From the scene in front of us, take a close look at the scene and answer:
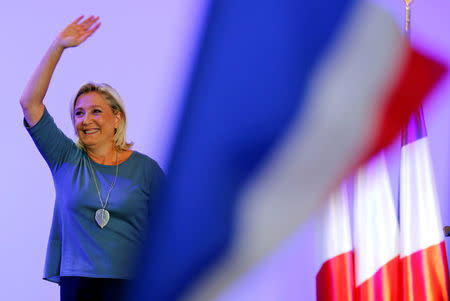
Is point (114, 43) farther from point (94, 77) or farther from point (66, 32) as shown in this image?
point (66, 32)

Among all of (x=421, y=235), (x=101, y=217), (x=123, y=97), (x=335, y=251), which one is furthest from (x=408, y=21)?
(x=101, y=217)

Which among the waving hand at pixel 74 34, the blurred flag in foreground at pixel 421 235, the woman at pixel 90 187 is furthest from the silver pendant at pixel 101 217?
the blurred flag in foreground at pixel 421 235

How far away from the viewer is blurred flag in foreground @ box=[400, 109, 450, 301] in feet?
6.23

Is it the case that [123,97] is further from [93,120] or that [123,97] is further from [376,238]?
[376,238]

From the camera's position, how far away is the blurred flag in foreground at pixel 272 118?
6.66 ft

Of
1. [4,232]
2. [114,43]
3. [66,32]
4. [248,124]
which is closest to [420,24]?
[248,124]

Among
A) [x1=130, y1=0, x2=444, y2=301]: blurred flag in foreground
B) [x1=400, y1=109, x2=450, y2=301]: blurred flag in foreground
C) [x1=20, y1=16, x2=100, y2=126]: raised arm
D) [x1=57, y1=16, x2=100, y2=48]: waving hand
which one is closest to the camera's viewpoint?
[x1=20, y1=16, x2=100, y2=126]: raised arm

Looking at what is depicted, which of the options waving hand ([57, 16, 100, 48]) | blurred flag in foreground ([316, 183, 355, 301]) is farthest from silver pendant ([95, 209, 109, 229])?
blurred flag in foreground ([316, 183, 355, 301])

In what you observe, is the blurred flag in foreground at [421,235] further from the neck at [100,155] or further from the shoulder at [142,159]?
the neck at [100,155]

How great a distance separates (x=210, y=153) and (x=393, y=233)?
0.74 meters

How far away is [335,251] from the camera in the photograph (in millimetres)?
1991

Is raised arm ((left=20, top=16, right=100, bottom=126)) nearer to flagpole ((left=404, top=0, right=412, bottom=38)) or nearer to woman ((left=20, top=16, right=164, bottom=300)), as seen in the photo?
woman ((left=20, top=16, right=164, bottom=300))

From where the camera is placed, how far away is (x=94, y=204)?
5.29ft

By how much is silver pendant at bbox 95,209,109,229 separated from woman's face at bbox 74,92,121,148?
232 mm
